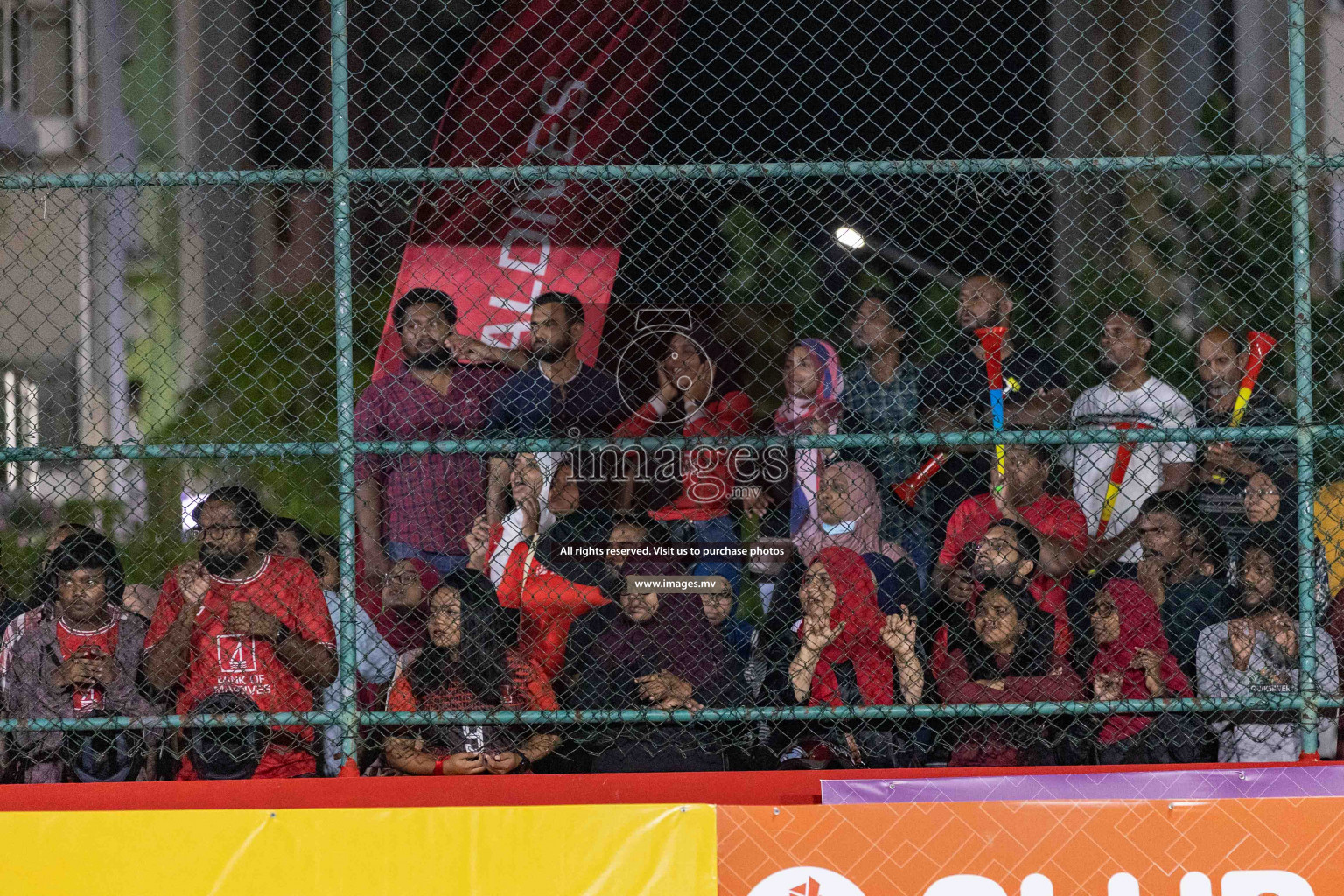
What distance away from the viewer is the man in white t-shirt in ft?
15.1

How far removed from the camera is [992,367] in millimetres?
4707

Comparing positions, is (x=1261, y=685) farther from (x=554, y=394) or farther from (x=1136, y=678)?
(x=554, y=394)

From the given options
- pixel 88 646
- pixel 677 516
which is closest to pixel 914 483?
pixel 677 516

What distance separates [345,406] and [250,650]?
2.96 ft

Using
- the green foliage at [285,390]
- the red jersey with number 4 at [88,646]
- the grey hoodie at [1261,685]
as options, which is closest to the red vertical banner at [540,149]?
the green foliage at [285,390]

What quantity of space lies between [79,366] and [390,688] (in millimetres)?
4722

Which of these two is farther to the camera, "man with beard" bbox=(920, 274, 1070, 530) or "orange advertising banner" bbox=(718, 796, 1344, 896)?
"man with beard" bbox=(920, 274, 1070, 530)

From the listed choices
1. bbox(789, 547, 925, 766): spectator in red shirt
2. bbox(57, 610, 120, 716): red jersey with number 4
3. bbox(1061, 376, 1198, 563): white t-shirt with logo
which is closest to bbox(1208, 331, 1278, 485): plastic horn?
bbox(1061, 376, 1198, 563): white t-shirt with logo

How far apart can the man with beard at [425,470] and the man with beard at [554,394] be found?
3.7 inches

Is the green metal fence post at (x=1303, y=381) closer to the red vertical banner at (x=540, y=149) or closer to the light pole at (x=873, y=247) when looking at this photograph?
the red vertical banner at (x=540, y=149)

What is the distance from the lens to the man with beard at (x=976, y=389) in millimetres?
4613

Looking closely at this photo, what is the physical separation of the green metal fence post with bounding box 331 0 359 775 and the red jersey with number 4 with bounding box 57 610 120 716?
911 millimetres

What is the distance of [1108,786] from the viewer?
394 centimetres

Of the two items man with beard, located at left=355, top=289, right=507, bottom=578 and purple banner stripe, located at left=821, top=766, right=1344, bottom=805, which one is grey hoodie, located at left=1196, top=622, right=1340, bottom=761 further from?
man with beard, located at left=355, top=289, right=507, bottom=578
